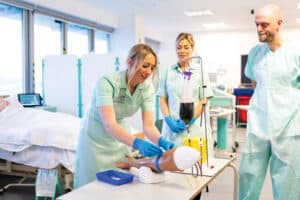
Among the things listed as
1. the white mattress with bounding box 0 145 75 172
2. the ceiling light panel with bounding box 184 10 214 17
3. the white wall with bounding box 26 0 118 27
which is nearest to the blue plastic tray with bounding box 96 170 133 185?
the white mattress with bounding box 0 145 75 172

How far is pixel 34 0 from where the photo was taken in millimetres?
5035

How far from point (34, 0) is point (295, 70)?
4.27 meters

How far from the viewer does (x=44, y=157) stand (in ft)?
8.48

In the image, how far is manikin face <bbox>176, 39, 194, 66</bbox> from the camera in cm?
225

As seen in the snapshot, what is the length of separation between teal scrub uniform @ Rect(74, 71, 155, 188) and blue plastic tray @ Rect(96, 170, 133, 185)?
0.23 metres

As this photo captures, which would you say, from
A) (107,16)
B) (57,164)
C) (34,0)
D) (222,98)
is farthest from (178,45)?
(107,16)

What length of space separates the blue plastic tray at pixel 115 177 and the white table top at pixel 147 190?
0.7 inches

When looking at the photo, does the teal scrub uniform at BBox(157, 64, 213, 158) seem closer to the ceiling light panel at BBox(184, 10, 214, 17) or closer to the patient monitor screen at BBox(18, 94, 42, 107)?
the patient monitor screen at BBox(18, 94, 42, 107)

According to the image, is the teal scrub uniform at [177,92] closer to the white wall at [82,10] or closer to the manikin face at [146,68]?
the manikin face at [146,68]

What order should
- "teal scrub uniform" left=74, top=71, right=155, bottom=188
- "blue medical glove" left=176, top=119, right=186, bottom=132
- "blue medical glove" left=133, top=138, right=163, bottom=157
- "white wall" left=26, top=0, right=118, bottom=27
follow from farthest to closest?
"white wall" left=26, top=0, right=118, bottom=27
"blue medical glove" left=176, top=119, right=186, bottom=132
"teal scrub uniform" left=74, top=71, right=155, bottom=188
"blue medical glove" left=133, top=138, right=163, bottom=157

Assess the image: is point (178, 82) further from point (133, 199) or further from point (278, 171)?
point (133, 199)

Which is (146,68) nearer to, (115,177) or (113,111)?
(113,111)

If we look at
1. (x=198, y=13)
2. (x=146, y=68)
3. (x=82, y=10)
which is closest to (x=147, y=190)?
(x=146, y=68)

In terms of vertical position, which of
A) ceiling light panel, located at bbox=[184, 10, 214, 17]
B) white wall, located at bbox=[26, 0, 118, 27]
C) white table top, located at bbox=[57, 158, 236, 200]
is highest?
ceiling light panel, located at bbox=[184, 10, 214, 17]
